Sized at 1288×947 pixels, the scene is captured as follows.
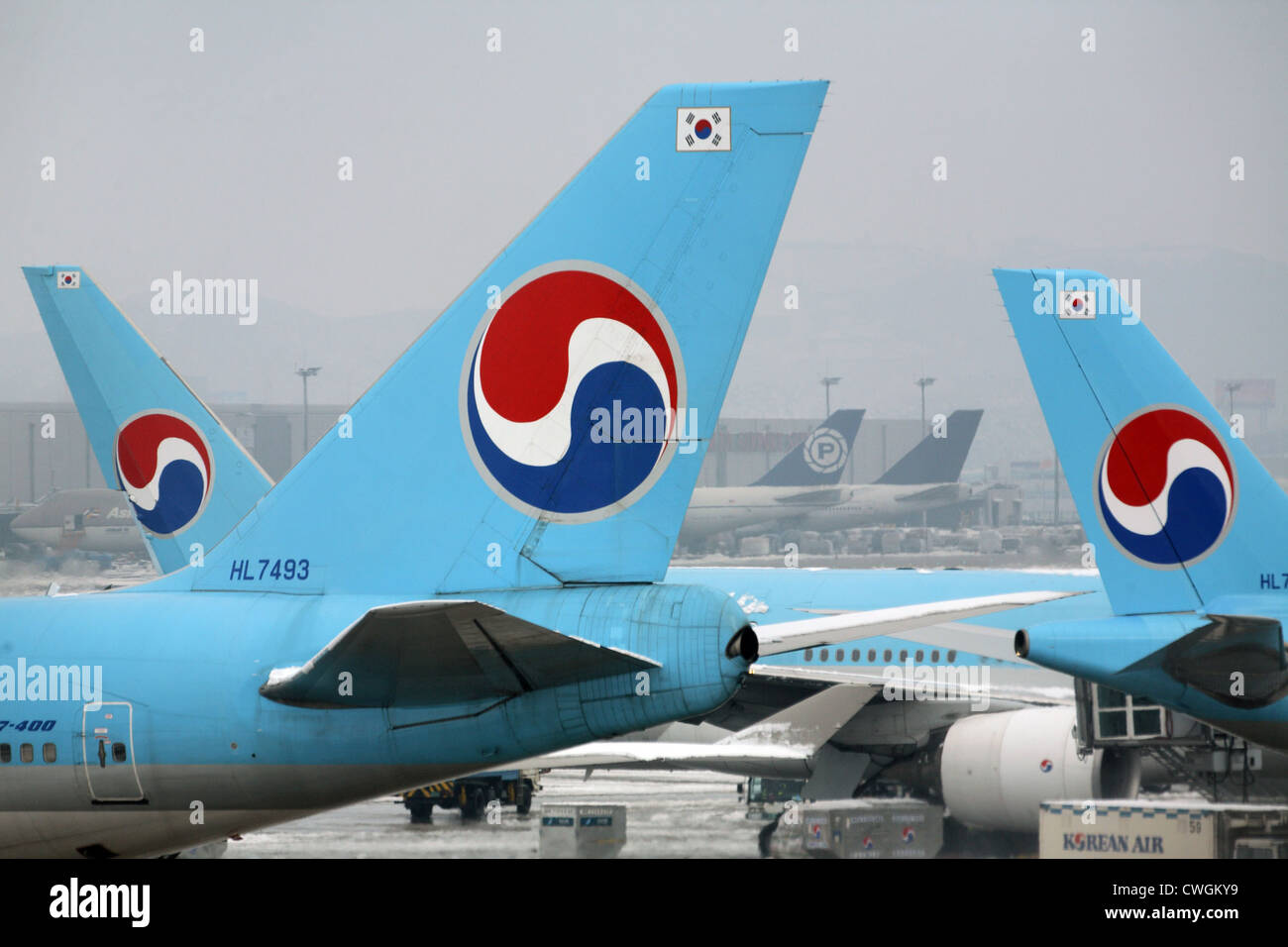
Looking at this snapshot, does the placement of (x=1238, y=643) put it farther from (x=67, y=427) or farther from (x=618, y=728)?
(x=67, y=427)

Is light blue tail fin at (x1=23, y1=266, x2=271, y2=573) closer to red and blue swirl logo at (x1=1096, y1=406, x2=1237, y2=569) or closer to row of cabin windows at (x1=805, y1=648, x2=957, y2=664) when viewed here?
row of cabin windows at (x1=805, y1=648, x2=957, y2=664)

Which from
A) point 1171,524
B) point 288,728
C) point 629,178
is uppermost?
point 629,178

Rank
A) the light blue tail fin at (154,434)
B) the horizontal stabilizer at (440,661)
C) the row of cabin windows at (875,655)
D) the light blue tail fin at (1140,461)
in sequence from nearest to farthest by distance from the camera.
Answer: the horizontal stabilizer at (440,661) → the light blue tail fin at (1140,461) → the light blue tail fin at (154,434) → the row of cabin windows at (875,655)

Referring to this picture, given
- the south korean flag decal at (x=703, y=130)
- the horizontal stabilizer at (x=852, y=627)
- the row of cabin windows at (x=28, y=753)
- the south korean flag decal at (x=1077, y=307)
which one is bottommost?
the row of cabin windows at (x=28, y=753)

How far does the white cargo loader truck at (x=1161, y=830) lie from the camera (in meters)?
14.8

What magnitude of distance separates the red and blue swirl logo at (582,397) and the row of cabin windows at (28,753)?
353 centimetres

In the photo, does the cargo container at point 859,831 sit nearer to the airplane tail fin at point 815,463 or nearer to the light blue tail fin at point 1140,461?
the light blue tail fin at point 1140,461

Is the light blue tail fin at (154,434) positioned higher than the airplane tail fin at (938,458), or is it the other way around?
the airplane tail fin at (938,458)

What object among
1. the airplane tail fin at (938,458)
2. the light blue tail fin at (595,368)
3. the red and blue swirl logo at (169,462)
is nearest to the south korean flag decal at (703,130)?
the light blue tail fin at (595,368)

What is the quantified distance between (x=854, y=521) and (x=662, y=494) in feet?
277

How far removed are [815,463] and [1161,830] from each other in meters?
76.4

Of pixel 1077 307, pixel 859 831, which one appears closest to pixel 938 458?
pixel 859 831
